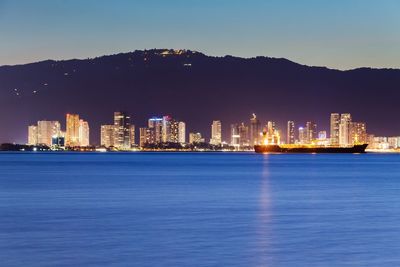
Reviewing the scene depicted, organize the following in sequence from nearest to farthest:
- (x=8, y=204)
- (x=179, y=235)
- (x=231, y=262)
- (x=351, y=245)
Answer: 1. (x=231, y=262)
2. (x=351, y=245)
3. (x=179, y=235)
4. (x=8, y=204)

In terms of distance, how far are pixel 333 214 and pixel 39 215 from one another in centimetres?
1307

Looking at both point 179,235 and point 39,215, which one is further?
point 39,215

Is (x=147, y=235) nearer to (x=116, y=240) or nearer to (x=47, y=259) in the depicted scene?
(x=116, y=240)

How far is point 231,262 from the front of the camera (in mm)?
25406

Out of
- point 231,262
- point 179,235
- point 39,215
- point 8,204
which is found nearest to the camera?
point 231,262

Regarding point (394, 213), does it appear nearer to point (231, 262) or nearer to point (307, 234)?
point (307, 234)

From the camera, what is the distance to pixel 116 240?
97.9 ft

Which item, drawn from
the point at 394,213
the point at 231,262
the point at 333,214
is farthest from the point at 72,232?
the point at 394,213

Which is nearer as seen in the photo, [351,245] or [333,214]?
[351,245]

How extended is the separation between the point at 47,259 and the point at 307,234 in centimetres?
1041

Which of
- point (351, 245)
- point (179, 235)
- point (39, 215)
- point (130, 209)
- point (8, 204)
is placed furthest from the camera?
point (8, 204)

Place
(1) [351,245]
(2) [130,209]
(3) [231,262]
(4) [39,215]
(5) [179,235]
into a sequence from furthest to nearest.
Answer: (2) [130,209] → (4) [39,215] → (5) [179,235] → (1) [351,245] → (3) [231,262]

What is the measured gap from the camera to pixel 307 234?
32.1m

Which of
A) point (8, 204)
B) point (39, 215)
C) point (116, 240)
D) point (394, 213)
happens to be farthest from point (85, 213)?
point (394, 213)
